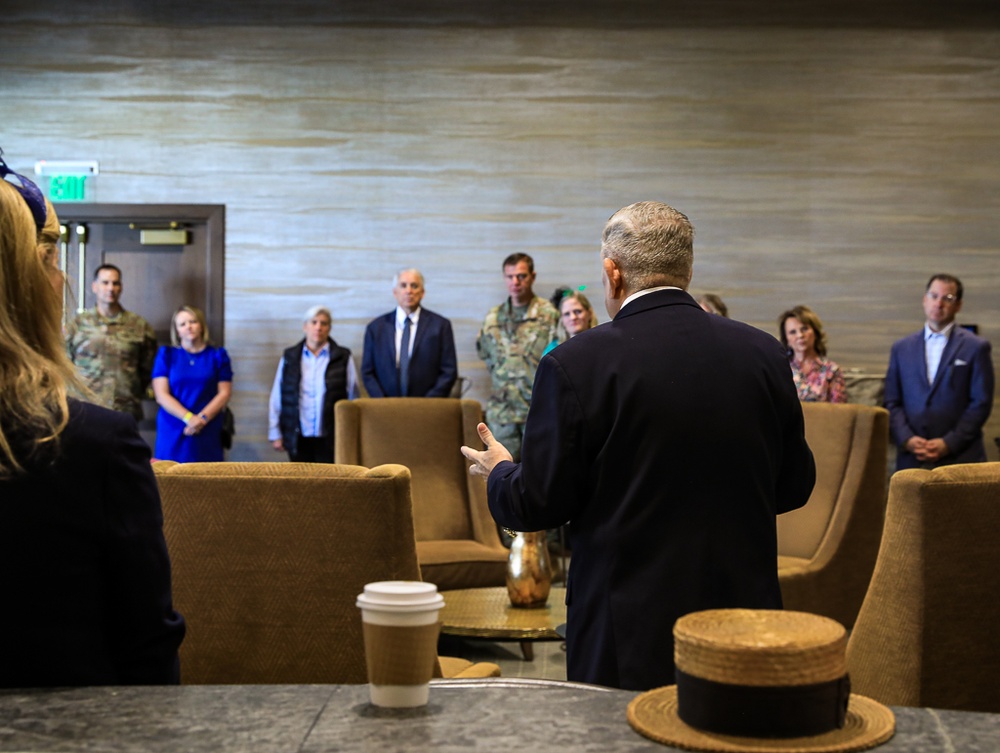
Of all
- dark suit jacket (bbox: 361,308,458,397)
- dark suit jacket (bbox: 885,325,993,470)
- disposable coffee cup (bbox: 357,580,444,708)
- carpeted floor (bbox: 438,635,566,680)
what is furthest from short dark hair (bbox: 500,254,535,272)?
disposable coffee cup (bbox: 357,580,444,708)

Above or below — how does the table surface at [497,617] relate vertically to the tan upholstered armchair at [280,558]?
below

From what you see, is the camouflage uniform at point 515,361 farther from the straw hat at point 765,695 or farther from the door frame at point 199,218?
the straw hat at point 765,695

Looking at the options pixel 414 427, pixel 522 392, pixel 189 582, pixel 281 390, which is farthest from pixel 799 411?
pixel 281 390

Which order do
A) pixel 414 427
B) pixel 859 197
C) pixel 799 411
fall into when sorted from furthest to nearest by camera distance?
pixel 859 197, pixel 414 427, pixel 799 411

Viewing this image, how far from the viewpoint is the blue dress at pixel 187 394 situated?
7062 mm

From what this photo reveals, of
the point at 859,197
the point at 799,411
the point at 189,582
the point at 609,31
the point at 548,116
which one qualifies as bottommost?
the point at 189,582

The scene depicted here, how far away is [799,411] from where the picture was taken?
2.11 m

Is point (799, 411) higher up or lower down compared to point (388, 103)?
lower down

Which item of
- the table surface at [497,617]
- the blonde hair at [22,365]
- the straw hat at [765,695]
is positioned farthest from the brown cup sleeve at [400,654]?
the table surface at [497,617]

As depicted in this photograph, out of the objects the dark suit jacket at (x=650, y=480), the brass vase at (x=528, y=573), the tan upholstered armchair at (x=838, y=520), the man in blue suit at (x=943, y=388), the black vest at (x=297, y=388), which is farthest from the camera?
the black vest at (x=297, y=388)

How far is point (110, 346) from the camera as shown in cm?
725

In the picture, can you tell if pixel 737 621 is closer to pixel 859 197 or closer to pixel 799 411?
pixel 799 411

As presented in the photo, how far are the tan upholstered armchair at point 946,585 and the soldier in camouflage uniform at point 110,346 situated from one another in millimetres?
5853

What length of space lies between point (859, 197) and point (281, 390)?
159 inches
